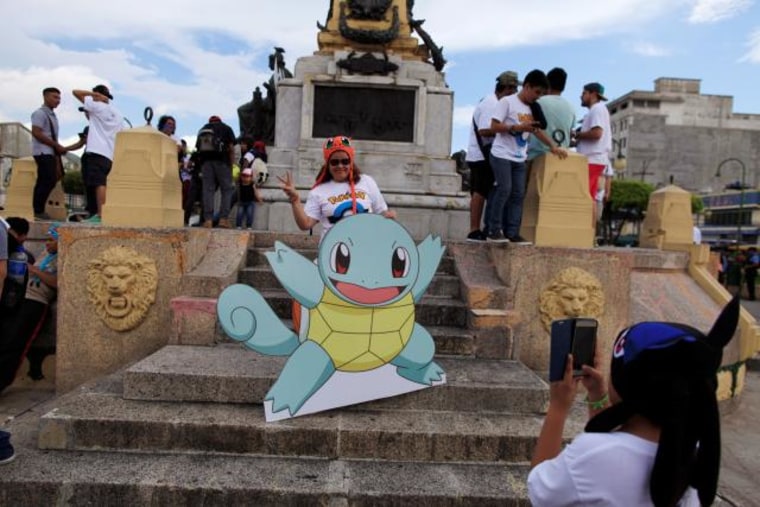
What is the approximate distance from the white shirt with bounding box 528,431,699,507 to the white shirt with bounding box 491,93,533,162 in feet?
14.6

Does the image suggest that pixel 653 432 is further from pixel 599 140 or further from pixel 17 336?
pixel 599 140

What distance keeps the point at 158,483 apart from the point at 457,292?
3334 millimetres

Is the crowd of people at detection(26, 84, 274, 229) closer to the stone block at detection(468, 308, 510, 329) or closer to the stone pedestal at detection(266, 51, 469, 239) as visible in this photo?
the stone pedestal at detection(266, 51, 469, 239)

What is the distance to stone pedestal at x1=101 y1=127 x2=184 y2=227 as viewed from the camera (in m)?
5.61

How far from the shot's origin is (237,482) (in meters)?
3.36

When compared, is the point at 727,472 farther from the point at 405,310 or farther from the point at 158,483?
the point at 158,483

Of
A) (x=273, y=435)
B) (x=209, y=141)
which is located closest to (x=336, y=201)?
(x=273, y=435)

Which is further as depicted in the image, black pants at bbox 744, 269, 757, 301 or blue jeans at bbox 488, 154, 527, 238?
black pants at bbox 744, 269, 757, 301

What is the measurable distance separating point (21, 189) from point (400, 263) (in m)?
7.22

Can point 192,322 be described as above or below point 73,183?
below

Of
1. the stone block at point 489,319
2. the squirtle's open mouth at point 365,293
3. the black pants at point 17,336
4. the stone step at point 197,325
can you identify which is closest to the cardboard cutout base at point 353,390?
the squirtle's open mouth at point 365,293

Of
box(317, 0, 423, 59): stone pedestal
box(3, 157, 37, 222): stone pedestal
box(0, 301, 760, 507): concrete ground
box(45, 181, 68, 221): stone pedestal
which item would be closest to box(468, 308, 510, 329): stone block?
box(0, 301, 760, 507): concrete ground

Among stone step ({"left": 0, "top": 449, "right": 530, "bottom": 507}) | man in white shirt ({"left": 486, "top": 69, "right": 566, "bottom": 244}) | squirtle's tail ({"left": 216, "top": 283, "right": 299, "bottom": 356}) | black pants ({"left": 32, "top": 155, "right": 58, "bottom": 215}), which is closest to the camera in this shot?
stone step ({"left": 0, "top": 449, "right": 530, "bottom": 507})

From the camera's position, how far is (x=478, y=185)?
6668mm
